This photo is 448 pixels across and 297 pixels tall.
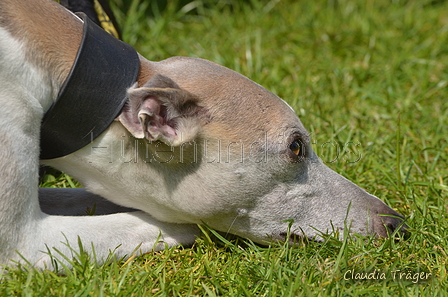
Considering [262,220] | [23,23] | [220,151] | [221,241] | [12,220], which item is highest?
[23,23]

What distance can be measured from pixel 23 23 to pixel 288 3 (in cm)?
544

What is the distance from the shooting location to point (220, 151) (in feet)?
10.6


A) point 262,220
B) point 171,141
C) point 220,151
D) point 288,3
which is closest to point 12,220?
point 171,141

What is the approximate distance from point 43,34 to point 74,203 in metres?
1.15

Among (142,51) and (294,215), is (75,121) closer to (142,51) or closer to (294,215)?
(294,215)

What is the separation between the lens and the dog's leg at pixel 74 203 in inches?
145

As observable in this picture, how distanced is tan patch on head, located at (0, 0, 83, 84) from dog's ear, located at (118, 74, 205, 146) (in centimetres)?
42

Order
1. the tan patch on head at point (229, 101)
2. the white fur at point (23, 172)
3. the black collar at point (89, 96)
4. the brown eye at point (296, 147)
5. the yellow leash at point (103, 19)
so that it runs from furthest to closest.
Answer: the yellow leash at point (103, 19) < the brown eye at point (296, 147) < the tan patch on head at point (229, 101) < the black collar at point (89, 96) < the white fur at point (23, 172)

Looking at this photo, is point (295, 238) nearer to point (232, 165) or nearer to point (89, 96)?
point (232, 165)

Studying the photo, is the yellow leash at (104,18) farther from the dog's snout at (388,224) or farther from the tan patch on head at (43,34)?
the dog's snout at (388,224)

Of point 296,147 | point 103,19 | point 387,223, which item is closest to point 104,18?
point 103,19

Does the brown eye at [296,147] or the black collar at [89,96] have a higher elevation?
the black collar at [89,96]

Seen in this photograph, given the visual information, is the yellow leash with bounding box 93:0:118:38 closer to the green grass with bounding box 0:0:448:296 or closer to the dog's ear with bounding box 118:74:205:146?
the green grass with bounding box 0:0:448:296

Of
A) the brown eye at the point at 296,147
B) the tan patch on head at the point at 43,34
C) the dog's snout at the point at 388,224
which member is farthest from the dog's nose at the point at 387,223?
the tan patch on head at the point at 43,34
